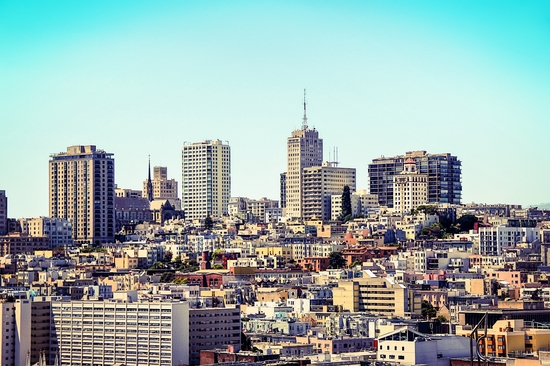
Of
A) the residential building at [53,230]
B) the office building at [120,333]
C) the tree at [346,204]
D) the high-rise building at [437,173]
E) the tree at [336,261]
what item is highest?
the high-rise building at [437,173]

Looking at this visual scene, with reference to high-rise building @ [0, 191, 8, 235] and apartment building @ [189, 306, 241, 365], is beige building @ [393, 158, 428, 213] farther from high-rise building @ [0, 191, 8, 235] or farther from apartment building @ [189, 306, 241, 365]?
apartment building @ [189, 306, 241, 365]

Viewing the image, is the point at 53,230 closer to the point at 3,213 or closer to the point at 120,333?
the point at 3,213

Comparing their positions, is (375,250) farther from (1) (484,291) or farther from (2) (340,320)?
(2) (340,320)

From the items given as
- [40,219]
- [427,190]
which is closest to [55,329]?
[40,219]

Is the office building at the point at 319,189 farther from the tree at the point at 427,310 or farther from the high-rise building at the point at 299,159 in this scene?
the tree at the point at 427,310

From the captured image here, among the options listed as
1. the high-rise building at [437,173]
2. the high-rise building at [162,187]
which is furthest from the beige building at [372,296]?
the high-rise building at [162,187]

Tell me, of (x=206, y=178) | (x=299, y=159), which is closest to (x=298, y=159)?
(x=299, y=159)
